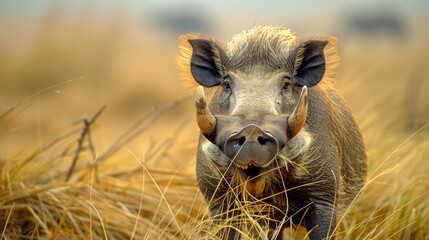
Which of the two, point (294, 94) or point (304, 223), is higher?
point (294, 94)

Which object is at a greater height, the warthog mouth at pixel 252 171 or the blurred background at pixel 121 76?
the warthog mouth at pixel 252 171

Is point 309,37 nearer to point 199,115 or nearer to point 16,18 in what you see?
point 199,115

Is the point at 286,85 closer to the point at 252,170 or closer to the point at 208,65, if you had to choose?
the point at 208,65

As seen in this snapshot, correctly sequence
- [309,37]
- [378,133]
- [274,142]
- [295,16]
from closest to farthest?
[274,142] < [309,37] < [378,133] < [295,16]

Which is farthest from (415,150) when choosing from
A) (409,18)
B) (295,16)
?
(295,16)

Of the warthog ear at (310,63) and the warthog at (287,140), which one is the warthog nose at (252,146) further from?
the warthog ear at (310,63)

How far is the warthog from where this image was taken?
533 cm

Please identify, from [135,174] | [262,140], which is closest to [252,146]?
[262,140]

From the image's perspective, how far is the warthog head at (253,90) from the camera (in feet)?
15.9

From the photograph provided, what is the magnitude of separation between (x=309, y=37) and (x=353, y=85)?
2521mm

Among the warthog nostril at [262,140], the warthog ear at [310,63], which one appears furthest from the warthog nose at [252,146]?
the warthog ear at [310,63]

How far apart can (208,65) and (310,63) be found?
547 millimetres

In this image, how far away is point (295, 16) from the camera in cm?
3027

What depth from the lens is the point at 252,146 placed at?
4770 mm
